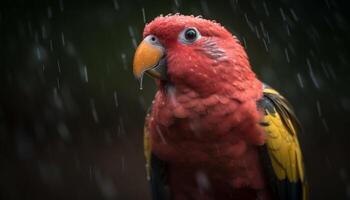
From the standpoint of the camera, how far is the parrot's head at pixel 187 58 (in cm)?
237

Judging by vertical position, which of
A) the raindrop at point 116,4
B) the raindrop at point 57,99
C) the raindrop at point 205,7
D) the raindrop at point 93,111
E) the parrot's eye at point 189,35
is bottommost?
the raindrop at point 93,111

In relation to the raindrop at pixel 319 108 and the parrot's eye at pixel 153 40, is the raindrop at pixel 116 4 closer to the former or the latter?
the raindrop at pixel 319 108

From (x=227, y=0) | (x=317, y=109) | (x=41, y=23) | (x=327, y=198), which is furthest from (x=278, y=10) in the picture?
(x=41, y=23)

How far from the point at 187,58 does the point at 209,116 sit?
322 millimetres

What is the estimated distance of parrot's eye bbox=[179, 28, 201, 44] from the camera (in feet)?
7.91

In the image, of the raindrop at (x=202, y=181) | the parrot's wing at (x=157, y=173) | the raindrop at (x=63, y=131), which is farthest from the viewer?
the raindrop at (x=63, y=131)

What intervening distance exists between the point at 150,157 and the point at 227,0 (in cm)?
272

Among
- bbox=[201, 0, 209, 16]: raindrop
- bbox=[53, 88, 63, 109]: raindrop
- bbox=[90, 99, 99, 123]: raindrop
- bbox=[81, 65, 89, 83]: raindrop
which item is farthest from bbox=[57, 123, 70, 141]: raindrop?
bbox=[201, 0, 209, 16]: raindrop

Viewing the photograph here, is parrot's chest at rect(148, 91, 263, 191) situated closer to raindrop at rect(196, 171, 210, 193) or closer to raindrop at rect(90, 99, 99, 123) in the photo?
raindrop at rect(196, 171, 210, 193)

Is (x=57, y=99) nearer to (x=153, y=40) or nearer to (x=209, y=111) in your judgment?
(x=153, y=40)

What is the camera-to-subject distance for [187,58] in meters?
2.38

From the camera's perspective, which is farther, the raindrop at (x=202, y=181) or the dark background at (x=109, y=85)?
the dark background at (x=109, y=85)

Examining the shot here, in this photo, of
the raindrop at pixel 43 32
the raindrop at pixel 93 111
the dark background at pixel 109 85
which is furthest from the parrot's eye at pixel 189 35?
the raindrop at pixel 43 32

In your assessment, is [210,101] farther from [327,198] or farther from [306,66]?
[327,198]
